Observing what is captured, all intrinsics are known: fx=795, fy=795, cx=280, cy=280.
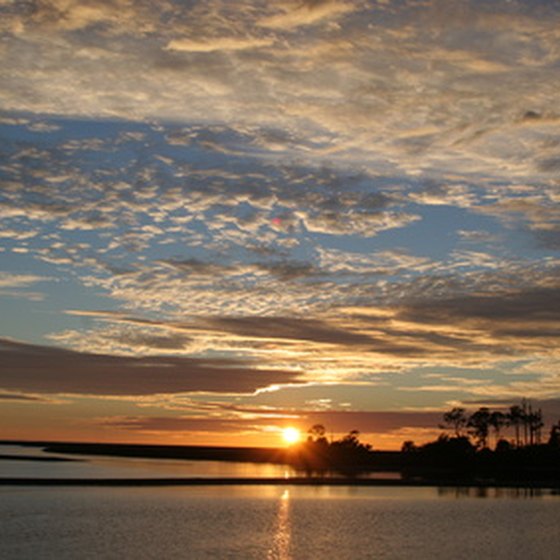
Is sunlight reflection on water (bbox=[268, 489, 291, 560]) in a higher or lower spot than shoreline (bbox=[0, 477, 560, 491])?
lower

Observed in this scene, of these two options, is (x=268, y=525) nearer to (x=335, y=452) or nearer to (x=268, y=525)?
(x=268, y=525)

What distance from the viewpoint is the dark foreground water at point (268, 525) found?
42.2 meters

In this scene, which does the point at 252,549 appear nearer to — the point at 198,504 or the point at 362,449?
the point at 198,504

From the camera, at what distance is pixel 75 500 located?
65000mm

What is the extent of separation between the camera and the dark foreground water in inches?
1661

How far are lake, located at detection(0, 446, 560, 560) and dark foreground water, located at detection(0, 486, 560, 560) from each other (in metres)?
0.06

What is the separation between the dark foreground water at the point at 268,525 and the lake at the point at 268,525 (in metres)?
0.06

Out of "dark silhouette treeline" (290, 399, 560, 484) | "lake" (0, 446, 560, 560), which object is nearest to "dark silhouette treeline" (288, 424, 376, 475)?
"dark silhouette treeline" (290, 399, 560, 484)

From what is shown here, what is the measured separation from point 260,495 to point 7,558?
40.9 meters

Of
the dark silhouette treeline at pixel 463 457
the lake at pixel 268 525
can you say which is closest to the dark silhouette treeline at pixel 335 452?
the dark silhouette treeline at pixel 463 457

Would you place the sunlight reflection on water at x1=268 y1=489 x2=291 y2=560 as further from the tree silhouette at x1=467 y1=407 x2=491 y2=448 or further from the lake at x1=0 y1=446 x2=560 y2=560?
the tree silhouette at x1=467 y1=407 x2=491 y2=448

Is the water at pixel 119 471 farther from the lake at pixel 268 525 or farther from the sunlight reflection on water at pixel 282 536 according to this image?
the sunlight reflection on water at pixel 282 536

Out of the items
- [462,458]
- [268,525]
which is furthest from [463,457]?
[268,525]

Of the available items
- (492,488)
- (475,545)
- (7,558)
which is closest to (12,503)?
(7,558)
